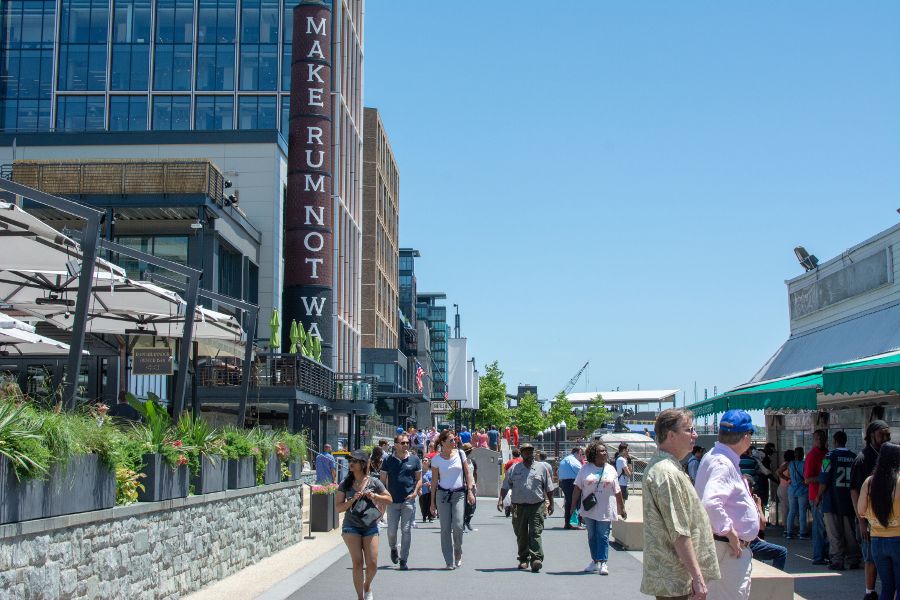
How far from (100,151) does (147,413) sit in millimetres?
43440

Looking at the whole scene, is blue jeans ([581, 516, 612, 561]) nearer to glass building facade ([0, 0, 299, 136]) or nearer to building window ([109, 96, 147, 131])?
glass building facade ([0, 0, 299, 136])

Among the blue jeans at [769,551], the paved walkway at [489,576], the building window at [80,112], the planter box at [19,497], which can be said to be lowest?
the paved walkway at [489,576]

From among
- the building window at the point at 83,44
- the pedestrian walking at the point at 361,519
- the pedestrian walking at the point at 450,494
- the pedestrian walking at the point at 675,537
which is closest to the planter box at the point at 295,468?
the pedestrian walking at the point at 450,494

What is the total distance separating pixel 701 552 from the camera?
20.6ft

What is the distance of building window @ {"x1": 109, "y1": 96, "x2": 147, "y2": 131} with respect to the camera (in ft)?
232

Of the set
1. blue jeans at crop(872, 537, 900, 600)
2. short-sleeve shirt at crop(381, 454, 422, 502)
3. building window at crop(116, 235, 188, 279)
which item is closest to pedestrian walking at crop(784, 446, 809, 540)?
short-sleeve shirt at crop(381, 454, 422, 502)

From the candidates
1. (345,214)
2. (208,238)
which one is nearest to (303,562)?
(208,238)

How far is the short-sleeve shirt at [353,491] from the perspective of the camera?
38.4ft

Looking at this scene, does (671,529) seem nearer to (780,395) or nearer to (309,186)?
(780,395)

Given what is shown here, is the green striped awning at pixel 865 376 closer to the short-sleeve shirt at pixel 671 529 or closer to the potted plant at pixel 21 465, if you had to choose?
the short-sleeve shirt at pixel 671 529

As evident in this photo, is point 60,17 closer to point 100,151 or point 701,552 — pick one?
point 100,151

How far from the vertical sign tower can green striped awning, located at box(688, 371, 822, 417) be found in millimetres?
27352

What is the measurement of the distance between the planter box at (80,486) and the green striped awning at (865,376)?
849 centimetres

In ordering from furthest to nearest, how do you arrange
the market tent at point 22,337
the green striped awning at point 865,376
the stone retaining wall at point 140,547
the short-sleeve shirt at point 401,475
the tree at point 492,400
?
the tree at point 492,400
the short-sleeve shirt at point 401,475
the market tent at point 22,337
the green striped awning at point 865,376
the stone retaining wall at point 140,547
